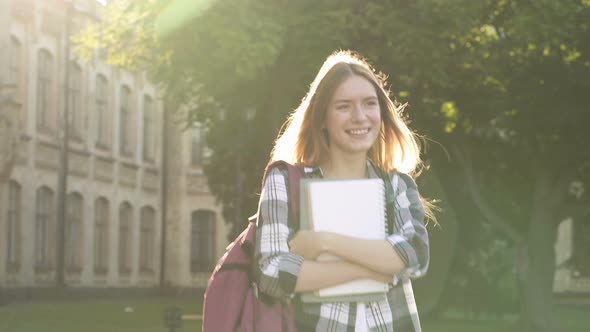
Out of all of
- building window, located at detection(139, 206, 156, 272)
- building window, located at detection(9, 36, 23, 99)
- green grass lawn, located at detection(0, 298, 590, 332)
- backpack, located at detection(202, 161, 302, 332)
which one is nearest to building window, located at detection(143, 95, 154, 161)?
building window, located at detection(139, 206, 156, 272)

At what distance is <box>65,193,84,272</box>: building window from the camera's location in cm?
4169

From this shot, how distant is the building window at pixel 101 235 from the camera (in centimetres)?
4472

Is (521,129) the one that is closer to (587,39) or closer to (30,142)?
(587,39)

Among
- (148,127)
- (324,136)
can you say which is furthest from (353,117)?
(148,127)

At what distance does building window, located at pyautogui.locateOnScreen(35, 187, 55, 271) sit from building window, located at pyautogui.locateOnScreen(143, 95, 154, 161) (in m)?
11.8

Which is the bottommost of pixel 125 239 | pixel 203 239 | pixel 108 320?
pixel 108 320

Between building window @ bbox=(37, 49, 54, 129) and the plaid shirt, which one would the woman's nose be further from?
building window @ bbox=(37, 49, 54, 129)

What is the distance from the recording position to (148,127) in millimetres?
51844

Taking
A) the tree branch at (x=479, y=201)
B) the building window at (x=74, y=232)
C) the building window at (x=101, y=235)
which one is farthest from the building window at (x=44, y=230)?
the tree branch at (x=479, y=201)

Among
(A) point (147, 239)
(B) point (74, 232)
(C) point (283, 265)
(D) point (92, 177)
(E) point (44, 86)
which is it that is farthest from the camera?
Answer: (A) point (147, 239)

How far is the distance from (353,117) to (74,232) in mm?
39604

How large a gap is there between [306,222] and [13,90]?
29752mm

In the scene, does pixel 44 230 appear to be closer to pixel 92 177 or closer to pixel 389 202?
pixel 92 177

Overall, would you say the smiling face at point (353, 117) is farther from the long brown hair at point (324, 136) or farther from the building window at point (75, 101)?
the building window at point (75, 101)
